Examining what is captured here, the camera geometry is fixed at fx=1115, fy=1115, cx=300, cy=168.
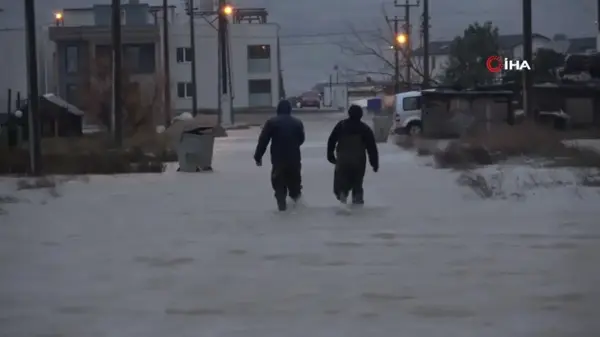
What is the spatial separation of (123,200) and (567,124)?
25.9 meters

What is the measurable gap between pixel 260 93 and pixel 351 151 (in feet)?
229

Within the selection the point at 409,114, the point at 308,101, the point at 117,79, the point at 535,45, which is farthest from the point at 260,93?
the point at 117,79

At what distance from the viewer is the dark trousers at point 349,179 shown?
1602cm

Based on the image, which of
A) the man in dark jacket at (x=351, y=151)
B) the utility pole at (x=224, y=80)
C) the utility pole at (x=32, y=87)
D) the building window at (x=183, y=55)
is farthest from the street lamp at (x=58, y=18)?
the man in dark jacket at (x=351, y=151)

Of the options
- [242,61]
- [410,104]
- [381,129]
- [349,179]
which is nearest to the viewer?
[349,179]

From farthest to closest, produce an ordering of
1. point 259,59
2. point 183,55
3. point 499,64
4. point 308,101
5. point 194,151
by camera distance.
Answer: point 308,101
point 259,59
point 183,55
point 499,64
point 194,151

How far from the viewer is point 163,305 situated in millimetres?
8836

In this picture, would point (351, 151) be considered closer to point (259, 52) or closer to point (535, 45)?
point (259, 52)

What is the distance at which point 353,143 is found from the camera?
52.6ft

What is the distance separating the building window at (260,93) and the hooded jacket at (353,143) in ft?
226

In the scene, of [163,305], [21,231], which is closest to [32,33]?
[21,231]

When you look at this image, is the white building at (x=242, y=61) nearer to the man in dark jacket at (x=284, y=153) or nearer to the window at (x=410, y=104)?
the window at (x=410, y=104)

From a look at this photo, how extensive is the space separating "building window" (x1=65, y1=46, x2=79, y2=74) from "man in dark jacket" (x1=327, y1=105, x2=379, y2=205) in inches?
2567

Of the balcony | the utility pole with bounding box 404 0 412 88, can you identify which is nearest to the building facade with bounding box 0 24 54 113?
the balcony
